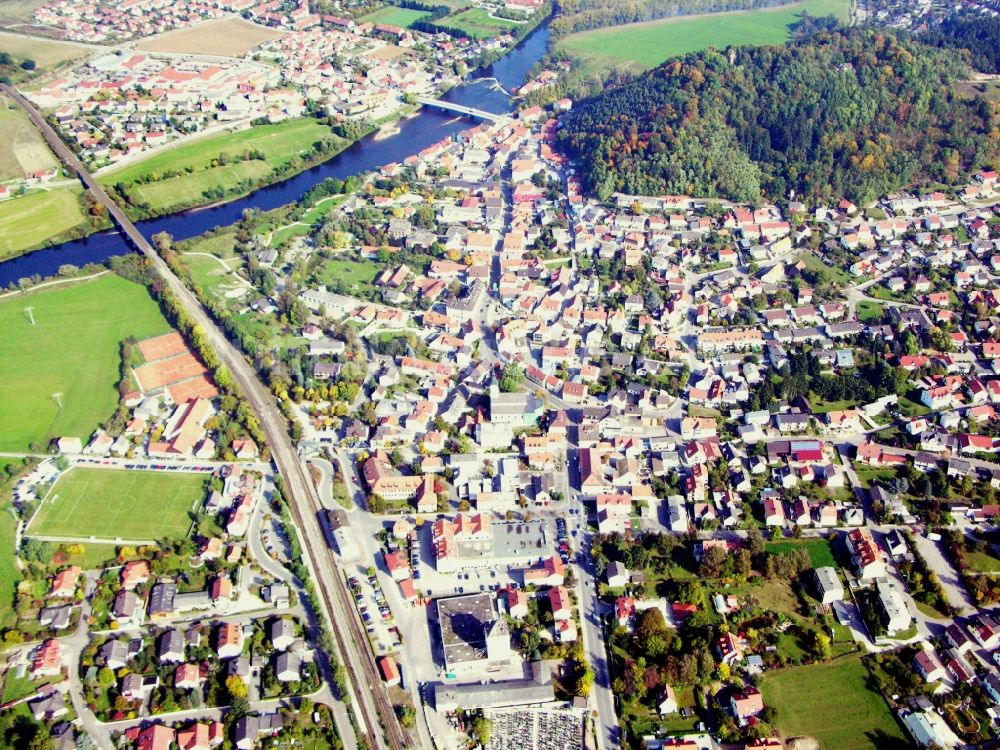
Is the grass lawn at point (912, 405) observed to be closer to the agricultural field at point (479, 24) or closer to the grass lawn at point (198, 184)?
the grass lawn at point (198, 184)

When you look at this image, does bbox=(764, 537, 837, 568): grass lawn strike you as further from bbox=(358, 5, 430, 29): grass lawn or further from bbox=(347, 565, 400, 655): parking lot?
bbox=(358, 5, 430, 29): grass lawn

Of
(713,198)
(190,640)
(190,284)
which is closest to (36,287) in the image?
(190,284)

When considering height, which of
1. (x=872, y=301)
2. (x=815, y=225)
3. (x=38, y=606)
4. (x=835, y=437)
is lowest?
(x=38, y=606)

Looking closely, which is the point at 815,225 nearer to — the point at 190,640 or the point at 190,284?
the point at 190,284

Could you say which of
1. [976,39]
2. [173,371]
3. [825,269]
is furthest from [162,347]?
[976,39]

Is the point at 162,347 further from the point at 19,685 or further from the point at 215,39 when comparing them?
the point at 215,39

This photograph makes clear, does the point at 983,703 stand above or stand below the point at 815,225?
below
